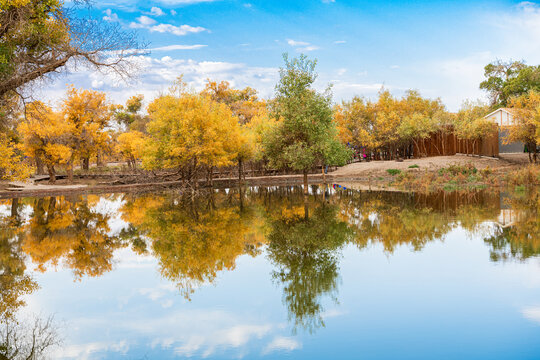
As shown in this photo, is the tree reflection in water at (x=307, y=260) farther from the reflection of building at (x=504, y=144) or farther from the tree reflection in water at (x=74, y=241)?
the reflection of building at (x=504, y=144)

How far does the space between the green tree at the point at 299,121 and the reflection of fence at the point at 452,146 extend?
19859 millimetres

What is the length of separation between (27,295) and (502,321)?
7.51m

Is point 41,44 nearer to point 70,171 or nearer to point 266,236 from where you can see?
point 266,236

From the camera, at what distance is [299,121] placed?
2238cm

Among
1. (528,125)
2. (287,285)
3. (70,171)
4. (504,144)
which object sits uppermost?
(528,125)

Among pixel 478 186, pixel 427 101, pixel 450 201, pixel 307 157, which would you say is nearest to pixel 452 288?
pixel 450 201

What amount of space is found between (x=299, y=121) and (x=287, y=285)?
15392 millimetres

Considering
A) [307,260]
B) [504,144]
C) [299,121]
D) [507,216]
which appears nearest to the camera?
[307,260]

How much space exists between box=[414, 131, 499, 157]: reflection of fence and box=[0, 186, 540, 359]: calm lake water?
2389cm

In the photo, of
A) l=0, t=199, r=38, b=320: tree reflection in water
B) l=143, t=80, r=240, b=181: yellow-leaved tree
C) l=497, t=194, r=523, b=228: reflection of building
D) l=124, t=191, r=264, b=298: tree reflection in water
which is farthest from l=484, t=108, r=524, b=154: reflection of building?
l=0, t=199, r=38, b=320: tree reflection in water

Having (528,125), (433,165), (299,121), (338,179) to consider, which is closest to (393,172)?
(433,165)

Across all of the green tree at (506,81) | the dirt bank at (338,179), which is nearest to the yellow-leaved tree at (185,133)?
the dirt bank at (338,179)

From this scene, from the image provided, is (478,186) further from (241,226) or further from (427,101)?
(427,101)

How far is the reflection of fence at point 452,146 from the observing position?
36.9 metres
